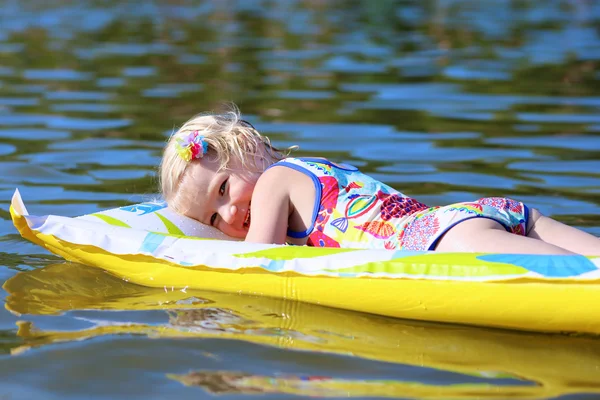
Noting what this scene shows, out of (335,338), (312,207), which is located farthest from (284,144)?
(335,338)

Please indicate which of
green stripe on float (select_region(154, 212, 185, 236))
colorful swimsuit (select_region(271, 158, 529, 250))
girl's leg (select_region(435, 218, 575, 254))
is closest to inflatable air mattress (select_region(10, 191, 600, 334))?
green stripe on float (select_region(154, 212, 185, 236))

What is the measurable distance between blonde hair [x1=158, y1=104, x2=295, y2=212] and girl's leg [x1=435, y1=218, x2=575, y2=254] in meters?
0.98

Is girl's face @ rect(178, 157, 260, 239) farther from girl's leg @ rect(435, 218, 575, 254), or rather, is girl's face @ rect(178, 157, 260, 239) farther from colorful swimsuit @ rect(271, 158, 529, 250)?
girl's leg @ rect(435, 218, 575, 254)

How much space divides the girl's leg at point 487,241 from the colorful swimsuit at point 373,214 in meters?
0.03

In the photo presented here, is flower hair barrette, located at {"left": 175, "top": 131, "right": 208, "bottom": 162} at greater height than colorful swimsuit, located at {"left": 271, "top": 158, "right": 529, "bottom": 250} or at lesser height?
greater

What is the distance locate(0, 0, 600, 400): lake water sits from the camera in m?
2.98

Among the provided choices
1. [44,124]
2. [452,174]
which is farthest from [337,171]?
[44,124]

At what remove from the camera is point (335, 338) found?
130 inches

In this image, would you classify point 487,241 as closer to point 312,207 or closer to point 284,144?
point 312,207

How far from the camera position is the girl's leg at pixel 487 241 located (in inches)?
133

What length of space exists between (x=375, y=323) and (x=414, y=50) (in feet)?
32.9

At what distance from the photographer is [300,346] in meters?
3.20

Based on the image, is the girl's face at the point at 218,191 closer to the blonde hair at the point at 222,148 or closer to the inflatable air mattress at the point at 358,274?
the blonde hair at the point at 222,148

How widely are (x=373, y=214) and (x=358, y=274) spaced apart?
0.47m
